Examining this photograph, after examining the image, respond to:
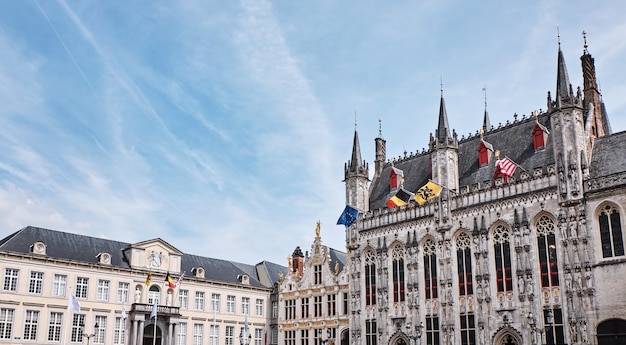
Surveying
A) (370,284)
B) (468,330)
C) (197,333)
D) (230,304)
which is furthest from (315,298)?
(468,330)

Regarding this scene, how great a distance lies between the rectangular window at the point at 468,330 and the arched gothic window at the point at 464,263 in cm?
162

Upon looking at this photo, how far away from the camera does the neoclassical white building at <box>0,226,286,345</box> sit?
49.2 m

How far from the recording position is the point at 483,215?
43281 millimetres

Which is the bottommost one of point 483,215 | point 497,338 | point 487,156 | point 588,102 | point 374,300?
point 497,338

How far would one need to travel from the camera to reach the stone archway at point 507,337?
39.9 meters

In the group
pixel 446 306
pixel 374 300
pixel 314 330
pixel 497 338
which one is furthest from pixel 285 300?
pixel 497 338

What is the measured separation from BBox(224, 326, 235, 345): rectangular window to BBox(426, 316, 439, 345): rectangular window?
2325 centimetres

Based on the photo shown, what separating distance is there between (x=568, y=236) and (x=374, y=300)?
1633cm

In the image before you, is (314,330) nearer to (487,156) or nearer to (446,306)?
(446,306)

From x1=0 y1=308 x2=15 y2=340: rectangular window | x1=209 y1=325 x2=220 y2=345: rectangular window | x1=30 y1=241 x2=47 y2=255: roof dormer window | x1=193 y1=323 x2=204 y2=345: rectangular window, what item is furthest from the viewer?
x1=209 y1=325 x2=220 y2=345: rectangular window

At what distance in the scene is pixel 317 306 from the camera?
184 ft

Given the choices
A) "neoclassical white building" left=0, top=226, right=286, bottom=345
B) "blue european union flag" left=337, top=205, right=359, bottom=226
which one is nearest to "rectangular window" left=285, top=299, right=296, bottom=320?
"neoclassical white building" left=0, top=226, right=286, bottom=345

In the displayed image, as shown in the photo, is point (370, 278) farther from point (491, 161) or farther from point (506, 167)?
point (506, 167)

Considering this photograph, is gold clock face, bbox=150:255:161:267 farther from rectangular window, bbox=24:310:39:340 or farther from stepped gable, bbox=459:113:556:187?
stepped gable, bbox=459:113:556:187
